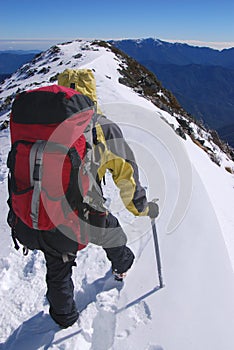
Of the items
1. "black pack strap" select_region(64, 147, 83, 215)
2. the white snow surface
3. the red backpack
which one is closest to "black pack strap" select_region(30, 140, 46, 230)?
the red backpack

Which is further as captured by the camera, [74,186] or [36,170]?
[74,186]

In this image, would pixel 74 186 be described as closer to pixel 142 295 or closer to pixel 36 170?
pixel 36 170

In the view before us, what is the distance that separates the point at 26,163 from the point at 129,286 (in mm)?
1876

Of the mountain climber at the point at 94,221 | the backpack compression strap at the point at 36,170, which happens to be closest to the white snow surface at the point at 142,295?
the mountain climber at the point at 94,221

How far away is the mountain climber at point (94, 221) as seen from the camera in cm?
245

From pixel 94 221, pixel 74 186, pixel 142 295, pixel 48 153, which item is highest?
pixel 48 153

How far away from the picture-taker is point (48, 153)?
2031 millimetres

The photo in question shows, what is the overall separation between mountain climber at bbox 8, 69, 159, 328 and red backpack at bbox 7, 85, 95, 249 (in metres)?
0.22

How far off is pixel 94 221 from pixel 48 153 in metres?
0.86

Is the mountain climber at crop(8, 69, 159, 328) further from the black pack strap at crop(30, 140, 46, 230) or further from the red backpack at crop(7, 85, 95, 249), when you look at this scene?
the black pack strap at crop(30, 140, 46, 230)

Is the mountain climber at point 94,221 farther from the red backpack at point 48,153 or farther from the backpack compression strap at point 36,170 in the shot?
the backpack compression strap at point 36,170

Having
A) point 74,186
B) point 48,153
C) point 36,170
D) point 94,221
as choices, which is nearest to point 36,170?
point 36,170

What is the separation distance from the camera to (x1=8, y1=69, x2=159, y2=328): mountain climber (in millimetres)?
2453

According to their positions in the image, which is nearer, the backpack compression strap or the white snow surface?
the backpack compression strap
